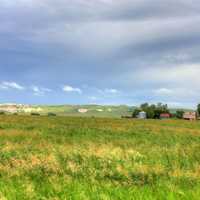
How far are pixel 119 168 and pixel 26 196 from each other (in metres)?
4.61

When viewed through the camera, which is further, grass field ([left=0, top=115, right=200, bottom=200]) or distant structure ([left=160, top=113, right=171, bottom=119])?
distant structure ([left=160, top=113, right=171, bottom=119])

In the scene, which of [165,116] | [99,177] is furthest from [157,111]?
[99,177]

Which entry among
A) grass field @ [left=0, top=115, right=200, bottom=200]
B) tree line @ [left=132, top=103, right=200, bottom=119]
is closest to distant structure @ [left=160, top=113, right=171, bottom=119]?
tree line @ [left=132, top=103, right=200, bottom=119]

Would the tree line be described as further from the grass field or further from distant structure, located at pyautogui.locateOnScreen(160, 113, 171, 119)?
the grass field

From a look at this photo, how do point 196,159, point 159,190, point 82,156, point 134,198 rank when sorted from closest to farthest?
point 134,198 → point 159,190 → point 82,156 → point 196,159

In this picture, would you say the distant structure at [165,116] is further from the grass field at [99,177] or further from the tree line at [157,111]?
the grass field at [99,177]

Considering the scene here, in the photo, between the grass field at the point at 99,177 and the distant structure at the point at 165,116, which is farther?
the distant structure at the point at 165,116

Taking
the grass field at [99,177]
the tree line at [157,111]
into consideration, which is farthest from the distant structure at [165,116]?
the grass field at [99,177]

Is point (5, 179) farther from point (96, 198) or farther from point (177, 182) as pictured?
point (177, 182)

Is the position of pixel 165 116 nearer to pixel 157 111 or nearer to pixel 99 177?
pixel 157 111

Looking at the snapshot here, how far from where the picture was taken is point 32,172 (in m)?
11.8

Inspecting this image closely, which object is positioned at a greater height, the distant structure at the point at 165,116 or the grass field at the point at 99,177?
the distant structure at the point at 165,116

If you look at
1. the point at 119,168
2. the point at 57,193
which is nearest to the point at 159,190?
the point at 57,193

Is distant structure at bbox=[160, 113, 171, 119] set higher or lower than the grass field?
higher
